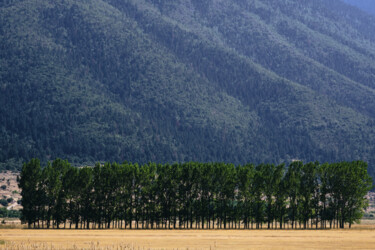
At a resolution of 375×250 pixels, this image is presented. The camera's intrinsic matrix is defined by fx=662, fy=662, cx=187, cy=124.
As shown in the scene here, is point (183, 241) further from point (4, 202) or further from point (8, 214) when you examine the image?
point (4, 202)

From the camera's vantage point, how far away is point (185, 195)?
129875 millimetres

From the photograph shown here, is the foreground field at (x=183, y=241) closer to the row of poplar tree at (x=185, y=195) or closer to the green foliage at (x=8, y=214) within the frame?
the row of poplar tree at (x=185, y=195)

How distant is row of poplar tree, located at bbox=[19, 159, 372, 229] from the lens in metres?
124

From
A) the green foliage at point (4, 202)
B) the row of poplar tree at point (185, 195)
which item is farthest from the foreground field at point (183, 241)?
the green foliage at point (4, 202)

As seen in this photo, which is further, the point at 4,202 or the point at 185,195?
the point at 4,202

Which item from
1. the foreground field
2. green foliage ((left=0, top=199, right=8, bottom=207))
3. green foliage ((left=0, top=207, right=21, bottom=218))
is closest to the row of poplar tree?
the foreground field

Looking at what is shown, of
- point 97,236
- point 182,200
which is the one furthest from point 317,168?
point 97,236

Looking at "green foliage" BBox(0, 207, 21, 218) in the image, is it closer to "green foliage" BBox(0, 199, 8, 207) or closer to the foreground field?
"green foliage" BBox(0, 199, 8, 207)

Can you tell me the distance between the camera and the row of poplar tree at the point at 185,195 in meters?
124

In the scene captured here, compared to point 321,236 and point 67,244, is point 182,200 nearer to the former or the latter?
point 321,236

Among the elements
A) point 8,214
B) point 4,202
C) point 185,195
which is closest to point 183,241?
point 185,195

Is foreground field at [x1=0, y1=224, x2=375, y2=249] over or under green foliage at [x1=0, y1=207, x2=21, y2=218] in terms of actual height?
over

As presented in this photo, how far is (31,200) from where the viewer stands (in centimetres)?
12219

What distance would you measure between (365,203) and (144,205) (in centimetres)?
4397
